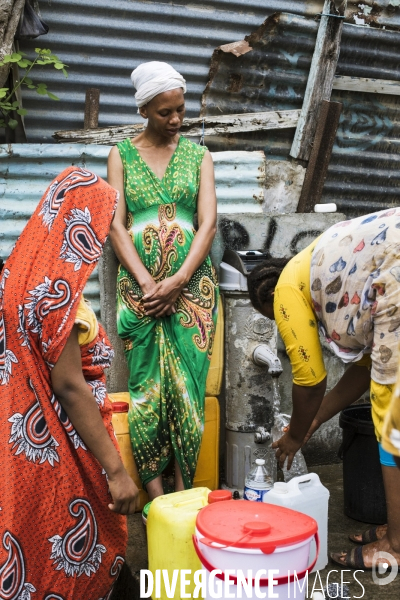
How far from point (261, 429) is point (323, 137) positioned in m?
2.39

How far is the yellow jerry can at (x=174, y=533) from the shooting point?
8.40 feet

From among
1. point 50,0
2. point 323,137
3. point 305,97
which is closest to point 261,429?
point 323,137

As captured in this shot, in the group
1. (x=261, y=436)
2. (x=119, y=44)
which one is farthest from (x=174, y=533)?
(x=119, y=44)

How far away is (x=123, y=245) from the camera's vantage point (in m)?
3.68

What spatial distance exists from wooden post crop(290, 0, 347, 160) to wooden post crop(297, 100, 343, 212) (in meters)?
0.15

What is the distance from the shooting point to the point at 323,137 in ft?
17.2

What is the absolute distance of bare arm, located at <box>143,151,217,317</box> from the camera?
356 cm

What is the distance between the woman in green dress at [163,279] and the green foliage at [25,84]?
107cm

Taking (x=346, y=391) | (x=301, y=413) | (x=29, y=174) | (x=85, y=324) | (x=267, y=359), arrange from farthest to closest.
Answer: (x=29, y=174), (x=267, y=359), (x=346, y=391), (x=301, y=413), (x=85, y=324)

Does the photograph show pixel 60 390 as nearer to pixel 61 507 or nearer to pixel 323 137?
pixel 61 507

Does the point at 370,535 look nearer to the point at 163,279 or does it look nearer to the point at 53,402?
the point at 163,279

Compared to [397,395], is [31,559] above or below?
below

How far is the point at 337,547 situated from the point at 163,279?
5.11ft

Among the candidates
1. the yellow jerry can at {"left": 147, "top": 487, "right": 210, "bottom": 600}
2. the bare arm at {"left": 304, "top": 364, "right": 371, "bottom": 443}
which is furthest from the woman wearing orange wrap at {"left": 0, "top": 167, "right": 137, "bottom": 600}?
the bare arm at {"left": 304, "top": 364, "right": 371, "bottom": 443}
